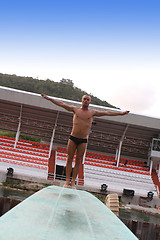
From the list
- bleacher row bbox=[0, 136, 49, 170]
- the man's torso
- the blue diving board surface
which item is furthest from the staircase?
the blue diving board surface

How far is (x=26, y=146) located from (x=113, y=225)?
2197cm

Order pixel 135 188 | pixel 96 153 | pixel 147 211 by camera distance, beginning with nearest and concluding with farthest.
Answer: pixel 147 211
pixel 135 188
pixel 96 153

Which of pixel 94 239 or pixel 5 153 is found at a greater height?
pixel 94 239

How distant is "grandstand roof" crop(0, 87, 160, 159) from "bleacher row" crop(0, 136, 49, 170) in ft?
6.71

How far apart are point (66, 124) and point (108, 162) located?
5.57 m

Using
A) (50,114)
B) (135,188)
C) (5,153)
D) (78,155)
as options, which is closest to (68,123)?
(50,114)

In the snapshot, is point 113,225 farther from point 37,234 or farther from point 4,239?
point 4,239

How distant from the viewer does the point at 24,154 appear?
2147cm

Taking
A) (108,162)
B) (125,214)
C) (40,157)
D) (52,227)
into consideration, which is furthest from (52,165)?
(52,227)

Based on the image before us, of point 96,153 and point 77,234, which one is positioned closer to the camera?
point 77,234

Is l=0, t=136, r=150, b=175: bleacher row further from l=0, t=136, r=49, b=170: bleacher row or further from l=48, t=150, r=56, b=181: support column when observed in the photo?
l=48, t=150, r=56, b=181: support column

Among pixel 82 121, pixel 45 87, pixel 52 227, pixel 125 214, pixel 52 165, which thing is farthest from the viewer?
pixel 45 87

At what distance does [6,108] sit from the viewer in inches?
893

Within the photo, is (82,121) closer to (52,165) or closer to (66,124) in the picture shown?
(52,165)
